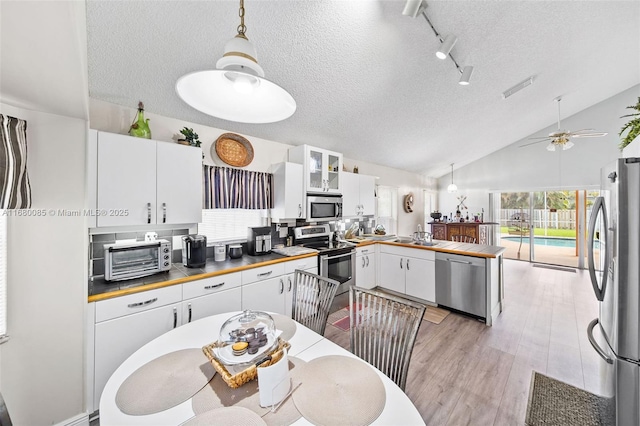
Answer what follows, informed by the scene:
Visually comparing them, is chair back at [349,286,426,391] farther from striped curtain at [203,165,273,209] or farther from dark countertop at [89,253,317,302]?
striped curtain at [203,165,273,209]

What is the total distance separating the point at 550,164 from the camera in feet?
18.8

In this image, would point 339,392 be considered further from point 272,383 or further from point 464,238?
point 464,238

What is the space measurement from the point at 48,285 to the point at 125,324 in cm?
51

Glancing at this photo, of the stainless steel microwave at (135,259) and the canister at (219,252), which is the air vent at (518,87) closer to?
the canister at (219,252)

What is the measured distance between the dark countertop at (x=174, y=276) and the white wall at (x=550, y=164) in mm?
5686

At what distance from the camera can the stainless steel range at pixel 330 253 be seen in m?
3.14

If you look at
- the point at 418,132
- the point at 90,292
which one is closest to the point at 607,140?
the point at 418,132

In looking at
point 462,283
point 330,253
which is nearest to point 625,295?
point 462,283

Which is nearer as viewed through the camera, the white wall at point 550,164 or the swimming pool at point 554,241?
the white wall at point 550,164

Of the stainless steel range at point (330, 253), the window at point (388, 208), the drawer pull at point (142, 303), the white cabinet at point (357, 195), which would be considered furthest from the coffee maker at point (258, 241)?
the window at point (388, 208)

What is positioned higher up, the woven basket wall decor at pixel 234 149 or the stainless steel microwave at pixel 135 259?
the woven basket wall decor at pixel 234 149

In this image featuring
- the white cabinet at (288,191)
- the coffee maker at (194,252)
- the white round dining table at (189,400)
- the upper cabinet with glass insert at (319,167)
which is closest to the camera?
the white round dining table at (189,400)

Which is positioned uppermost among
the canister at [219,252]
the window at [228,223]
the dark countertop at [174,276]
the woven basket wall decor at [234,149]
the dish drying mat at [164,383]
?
the woven basket wall decor at [234,149]

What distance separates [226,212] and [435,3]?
293 centimetres
